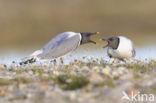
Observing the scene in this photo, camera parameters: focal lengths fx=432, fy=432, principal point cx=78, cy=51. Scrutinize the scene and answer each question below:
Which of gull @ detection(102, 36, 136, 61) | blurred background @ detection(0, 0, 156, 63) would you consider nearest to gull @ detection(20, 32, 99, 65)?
gull @ detection(102, 36, 136, 61)

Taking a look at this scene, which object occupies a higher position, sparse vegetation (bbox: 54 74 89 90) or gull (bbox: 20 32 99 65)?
gull (bbox: 20 32 99 65)

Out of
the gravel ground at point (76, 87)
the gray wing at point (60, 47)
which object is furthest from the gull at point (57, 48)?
the gravel ground at point (76, 87)

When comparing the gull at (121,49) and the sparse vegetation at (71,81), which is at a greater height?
the gull at (121,49)

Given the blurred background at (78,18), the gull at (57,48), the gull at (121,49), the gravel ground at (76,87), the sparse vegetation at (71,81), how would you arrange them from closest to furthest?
the gravel ground at (76,87) < the sparse vegetation at (71,81) < the gull at (57,48) < the gull at (121,49) < the blurred background at (78,18)

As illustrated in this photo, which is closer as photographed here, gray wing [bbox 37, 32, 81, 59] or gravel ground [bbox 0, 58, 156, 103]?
gravel ground [bbox 0, 58, 156, 103]

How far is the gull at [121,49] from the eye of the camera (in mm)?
10836

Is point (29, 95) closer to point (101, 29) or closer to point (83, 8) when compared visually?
point (101, 29)

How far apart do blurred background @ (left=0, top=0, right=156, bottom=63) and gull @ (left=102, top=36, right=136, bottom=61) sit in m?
10.8

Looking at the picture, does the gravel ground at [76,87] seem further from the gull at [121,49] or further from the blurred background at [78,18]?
the blurred background at [78,18]

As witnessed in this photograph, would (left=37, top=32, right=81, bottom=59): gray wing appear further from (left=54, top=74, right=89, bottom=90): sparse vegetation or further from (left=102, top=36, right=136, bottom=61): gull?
(left=54, top=74, right=89, bottom=90): sparse vegetation

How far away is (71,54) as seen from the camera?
1113cm

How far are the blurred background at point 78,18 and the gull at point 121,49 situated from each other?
10.8 m

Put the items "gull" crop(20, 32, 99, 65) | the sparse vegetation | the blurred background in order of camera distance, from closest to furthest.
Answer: the sparse vegetation < "gull" crop(20, 32, 99, 65) < the blurred background

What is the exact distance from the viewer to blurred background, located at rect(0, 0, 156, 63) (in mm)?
24397
